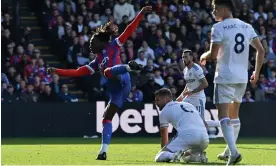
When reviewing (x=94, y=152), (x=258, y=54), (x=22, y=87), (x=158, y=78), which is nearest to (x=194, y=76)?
(x=94, y=152)

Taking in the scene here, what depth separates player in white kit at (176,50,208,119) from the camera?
16703 mm

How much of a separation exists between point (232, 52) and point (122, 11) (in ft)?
48.9

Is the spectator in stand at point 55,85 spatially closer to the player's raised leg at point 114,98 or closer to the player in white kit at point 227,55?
the player's raised leg at point 114,98

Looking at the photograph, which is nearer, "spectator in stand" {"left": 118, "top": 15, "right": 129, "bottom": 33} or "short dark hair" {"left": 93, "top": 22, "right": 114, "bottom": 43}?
"short dark hair" {"left": 93, "top": 22, "right": 114, "bottom": 43}

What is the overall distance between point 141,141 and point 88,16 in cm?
606

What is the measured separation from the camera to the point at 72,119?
932 inches

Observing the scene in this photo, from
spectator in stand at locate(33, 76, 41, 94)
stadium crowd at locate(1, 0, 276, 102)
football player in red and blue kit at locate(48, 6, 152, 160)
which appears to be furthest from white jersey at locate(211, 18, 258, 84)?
spectator in stand at locate(33, 76, 41, 94)

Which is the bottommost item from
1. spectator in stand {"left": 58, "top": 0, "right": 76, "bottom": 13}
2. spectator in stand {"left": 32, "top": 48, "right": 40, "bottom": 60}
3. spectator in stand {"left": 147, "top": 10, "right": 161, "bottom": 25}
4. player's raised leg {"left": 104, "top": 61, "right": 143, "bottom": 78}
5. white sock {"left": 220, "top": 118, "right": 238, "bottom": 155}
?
white sock {"left": 220, "top": 118, "right": 238, "bottom": 155}

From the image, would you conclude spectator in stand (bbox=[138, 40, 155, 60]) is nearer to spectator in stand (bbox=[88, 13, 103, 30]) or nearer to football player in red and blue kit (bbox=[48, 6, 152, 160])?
spectator in stand (bbox=[88, 13, 103, 30])

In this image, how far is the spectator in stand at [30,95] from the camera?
23.8m

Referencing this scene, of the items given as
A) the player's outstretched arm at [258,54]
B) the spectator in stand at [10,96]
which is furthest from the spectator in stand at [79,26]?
the player's outstretched arm at [258,54]

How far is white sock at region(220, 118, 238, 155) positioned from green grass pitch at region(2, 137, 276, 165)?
49.4 inches

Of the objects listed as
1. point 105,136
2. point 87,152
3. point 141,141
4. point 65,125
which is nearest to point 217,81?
point 105,136

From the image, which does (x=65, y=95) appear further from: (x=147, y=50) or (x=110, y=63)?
(x=110, y=63)
